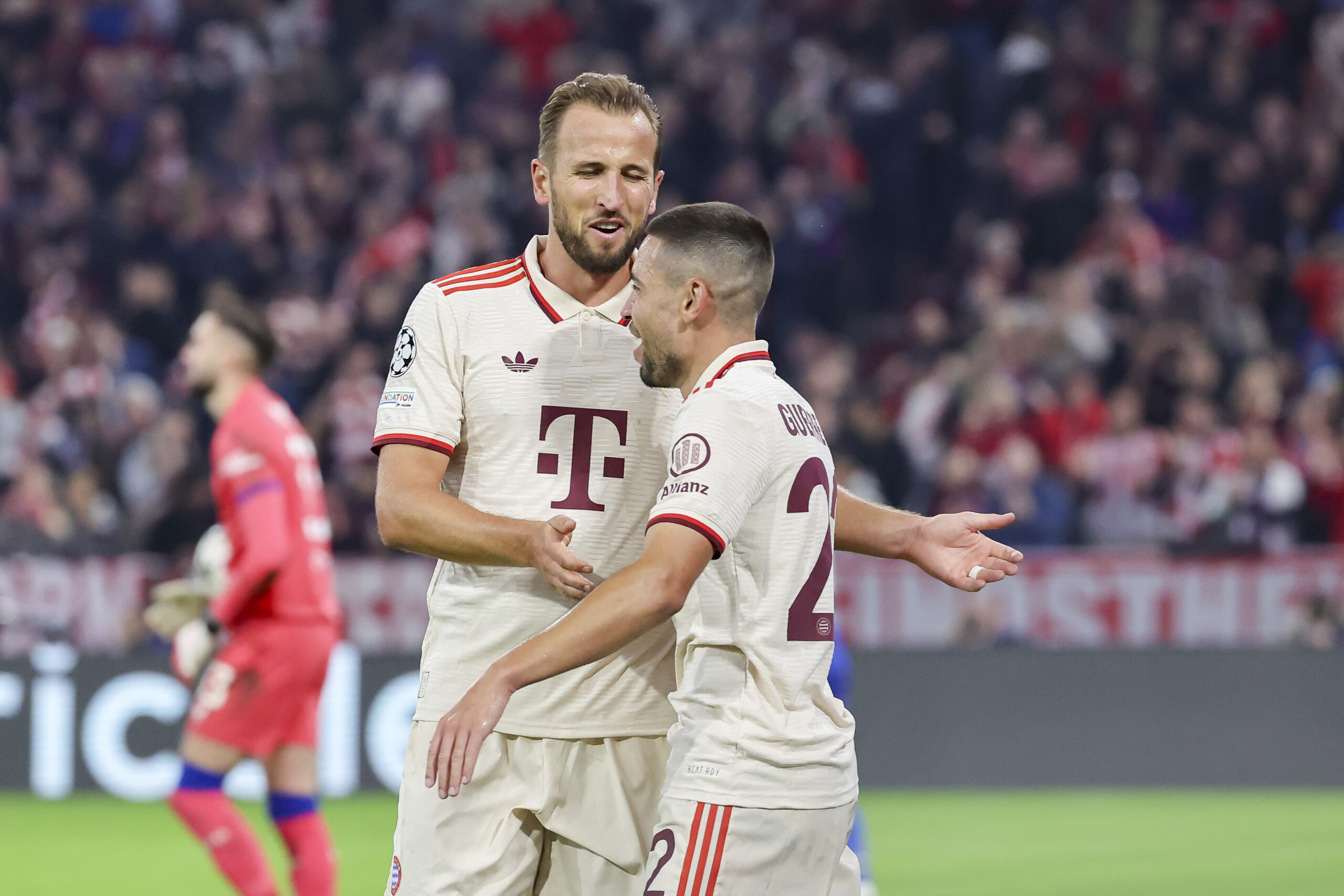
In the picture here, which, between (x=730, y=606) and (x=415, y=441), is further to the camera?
(x=415, y=441)

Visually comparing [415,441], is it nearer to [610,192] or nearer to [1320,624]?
[610,192]

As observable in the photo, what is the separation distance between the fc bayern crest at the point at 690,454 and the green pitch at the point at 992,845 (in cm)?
441

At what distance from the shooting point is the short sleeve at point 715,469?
10.2 ft

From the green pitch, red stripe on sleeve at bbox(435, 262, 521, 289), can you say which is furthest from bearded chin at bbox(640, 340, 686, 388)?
the green pitch

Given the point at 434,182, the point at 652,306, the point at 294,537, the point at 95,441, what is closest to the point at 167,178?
the point at 434,182

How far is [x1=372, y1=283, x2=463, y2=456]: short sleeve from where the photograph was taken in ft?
11.8

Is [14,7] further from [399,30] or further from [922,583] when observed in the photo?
[922,583]

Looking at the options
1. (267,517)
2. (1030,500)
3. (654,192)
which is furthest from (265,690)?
(1030,500)

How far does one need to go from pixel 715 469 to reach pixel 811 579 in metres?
0.32

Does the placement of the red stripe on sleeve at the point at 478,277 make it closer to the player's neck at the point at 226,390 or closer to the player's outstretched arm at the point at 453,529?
the player's outstretched arm at the point at 453,529

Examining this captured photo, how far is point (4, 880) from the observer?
24.7 feet

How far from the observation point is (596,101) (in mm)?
3609

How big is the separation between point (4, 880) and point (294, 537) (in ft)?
8.01

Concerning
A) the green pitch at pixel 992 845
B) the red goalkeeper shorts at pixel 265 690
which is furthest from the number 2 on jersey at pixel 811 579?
the green pitch at pixel 992 845
